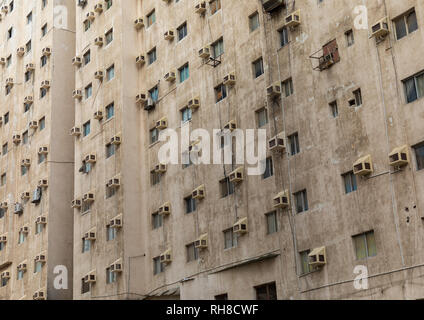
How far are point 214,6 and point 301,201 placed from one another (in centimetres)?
1033

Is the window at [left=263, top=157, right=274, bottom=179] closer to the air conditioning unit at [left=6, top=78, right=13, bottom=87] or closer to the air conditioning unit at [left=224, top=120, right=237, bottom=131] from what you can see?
the air conditioning unit at [left=224, top=120, right=237, bottom=131]

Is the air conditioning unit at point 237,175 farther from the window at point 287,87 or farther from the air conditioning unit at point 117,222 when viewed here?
the air conditioning unit at point 117,222

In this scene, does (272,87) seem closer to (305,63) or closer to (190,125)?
(305,63)

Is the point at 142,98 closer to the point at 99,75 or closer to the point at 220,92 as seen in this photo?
the point at 99,75

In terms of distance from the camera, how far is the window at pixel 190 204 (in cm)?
2923

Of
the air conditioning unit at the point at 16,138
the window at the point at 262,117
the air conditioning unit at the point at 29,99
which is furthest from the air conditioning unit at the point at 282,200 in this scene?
the air conditioning unit at the point at 16,138

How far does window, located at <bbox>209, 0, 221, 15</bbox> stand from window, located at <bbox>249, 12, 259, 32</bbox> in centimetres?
232

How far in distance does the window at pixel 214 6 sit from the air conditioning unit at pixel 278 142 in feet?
24.5

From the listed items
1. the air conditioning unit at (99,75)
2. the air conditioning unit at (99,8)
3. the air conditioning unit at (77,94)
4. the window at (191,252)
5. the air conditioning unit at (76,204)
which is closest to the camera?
the window at (191,252)

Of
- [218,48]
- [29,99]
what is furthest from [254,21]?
[29,99]

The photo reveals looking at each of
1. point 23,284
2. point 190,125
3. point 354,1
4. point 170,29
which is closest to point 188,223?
point 190,125

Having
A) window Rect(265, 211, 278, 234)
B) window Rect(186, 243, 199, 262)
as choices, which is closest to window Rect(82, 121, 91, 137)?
window Rect(186, 243, 199, 262)

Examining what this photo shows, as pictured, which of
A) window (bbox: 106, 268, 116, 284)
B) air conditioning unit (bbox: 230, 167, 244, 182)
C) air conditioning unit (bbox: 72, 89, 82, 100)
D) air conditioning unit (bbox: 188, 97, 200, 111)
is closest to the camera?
air conditioning unit (bbox: 230, 167, 244, 182)

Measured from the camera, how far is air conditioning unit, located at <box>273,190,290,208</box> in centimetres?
2464
